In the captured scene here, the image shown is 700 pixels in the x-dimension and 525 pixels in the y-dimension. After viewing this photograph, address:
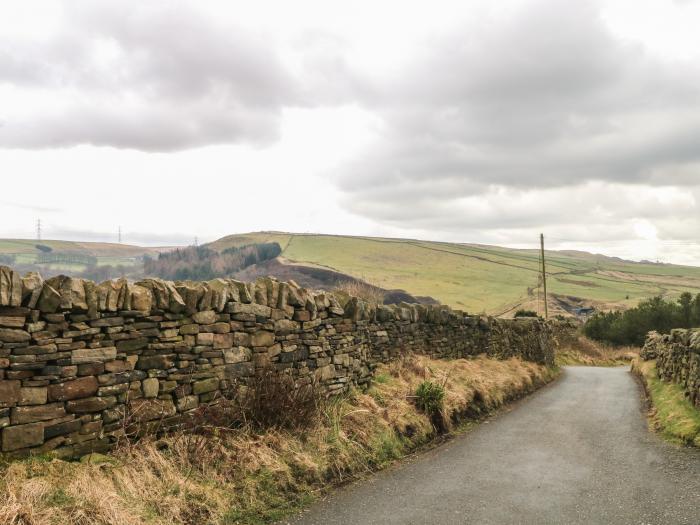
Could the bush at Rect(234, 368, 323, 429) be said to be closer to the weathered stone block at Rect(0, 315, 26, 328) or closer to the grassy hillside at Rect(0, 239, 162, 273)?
the weathered stone block at Rect(0, 315, 26, 328)

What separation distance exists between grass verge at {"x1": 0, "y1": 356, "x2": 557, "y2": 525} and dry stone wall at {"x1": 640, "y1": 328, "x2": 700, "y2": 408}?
531 cm

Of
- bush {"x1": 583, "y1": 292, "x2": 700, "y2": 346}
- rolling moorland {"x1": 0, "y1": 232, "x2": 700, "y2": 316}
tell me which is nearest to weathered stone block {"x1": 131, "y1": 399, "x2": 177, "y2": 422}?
bush {"x1": 583, "y1": 292, "x2": 700, "y2": 346}

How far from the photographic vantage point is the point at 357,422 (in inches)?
330

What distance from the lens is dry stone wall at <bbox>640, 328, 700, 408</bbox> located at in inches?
417

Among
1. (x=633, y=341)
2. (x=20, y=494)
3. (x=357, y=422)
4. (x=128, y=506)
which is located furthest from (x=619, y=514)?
(x=633, y=341)

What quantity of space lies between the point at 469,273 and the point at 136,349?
99.7 metres

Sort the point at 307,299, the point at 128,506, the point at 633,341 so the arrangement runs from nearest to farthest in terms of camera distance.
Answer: the point at 128,506
the point at 307,299
the point at 633,341

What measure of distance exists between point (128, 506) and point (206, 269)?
89169mm

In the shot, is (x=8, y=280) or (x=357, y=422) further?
(x=357, y=422)

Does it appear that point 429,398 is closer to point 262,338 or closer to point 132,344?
point 262,338

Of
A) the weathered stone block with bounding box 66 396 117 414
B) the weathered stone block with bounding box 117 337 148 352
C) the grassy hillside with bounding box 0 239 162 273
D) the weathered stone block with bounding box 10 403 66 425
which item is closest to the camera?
the weathered stone block with bounding box 10 403 66 425

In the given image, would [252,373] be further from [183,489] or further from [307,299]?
[183,489]

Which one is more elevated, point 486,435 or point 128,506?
point 128,506

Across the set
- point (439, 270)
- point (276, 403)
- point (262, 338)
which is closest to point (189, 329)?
point (262, 338)
